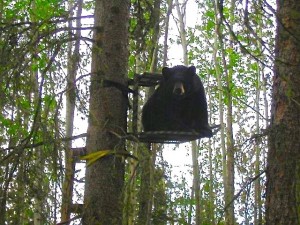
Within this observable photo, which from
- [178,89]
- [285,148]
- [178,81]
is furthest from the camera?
[178,81]

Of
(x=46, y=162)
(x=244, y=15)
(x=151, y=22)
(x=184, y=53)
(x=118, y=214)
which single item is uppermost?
(x=184, y=53)

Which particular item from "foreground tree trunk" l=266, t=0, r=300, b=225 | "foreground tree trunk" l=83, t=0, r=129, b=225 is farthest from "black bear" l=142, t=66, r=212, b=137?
"foreground tree trunk" l=266, t=0, r=300, b=225

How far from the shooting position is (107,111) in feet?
20.7

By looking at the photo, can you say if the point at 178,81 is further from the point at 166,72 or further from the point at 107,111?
the point at 107,111

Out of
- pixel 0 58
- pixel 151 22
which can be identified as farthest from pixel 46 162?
pixel 151 22

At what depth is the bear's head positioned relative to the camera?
771 cm

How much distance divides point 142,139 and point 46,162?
46.2 inches

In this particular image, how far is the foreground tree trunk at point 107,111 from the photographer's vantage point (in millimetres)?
6027

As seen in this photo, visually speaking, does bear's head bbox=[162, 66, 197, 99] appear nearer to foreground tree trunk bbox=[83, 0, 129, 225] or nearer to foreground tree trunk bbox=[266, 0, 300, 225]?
foreground tree trunk bbox=[83, 0, 129, 225]

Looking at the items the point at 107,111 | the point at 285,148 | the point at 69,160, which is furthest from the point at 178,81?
the point at 69,160

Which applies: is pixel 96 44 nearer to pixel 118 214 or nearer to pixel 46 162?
pixel 46 162

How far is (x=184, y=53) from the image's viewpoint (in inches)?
885

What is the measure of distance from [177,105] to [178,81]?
33 cm

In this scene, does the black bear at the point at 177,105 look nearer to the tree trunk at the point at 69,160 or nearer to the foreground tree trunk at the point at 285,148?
the foreground tree trunk at the point at 285,148
